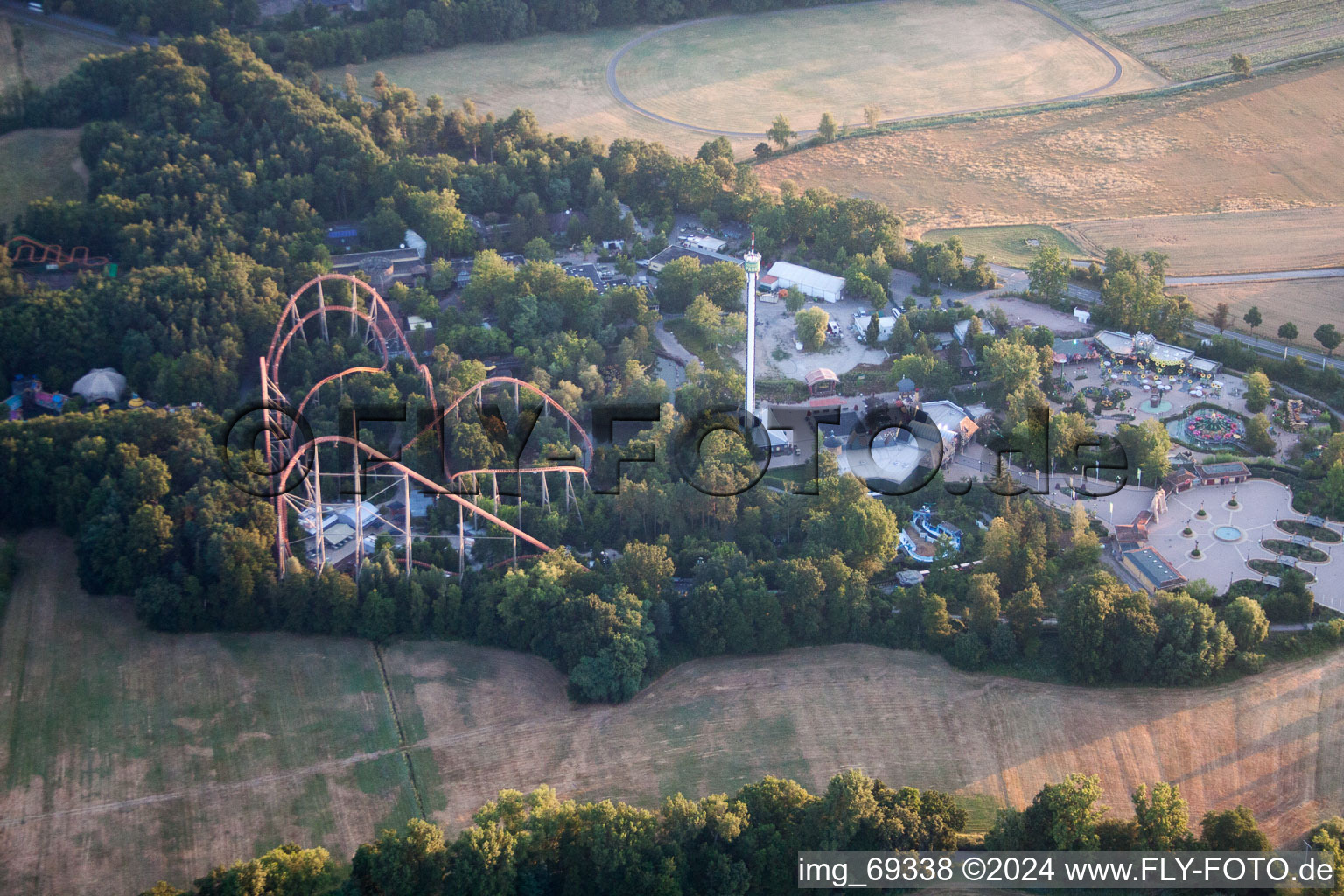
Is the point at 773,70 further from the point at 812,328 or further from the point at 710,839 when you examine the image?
the point at 710,839

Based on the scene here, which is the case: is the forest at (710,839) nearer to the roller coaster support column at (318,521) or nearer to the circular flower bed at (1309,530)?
the roller coaster support column at (318,521)

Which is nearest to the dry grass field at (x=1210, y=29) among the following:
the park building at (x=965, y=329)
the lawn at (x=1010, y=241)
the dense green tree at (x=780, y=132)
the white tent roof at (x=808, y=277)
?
the lawn at (x=1010, y=241)

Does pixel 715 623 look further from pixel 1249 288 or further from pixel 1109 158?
pixel 1109 158

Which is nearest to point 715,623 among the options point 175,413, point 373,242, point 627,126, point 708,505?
point 708,505

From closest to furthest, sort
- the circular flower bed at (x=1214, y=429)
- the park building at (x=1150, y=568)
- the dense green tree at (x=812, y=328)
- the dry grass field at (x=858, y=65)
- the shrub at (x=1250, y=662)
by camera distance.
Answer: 1. the shrub at (x=1250, y=662)
2. the park building at (x=1150, y=568)
3. the circular flower bed at (x=1214, y=429)
4. the dense green tree at (x=812, y=328)
5. the dry grass field at (x=858, y=65)

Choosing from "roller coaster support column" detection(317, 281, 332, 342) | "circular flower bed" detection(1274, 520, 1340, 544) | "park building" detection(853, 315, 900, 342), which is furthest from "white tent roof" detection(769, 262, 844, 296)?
"circular flower bed" detection(1274, 520, 1340, 544)
